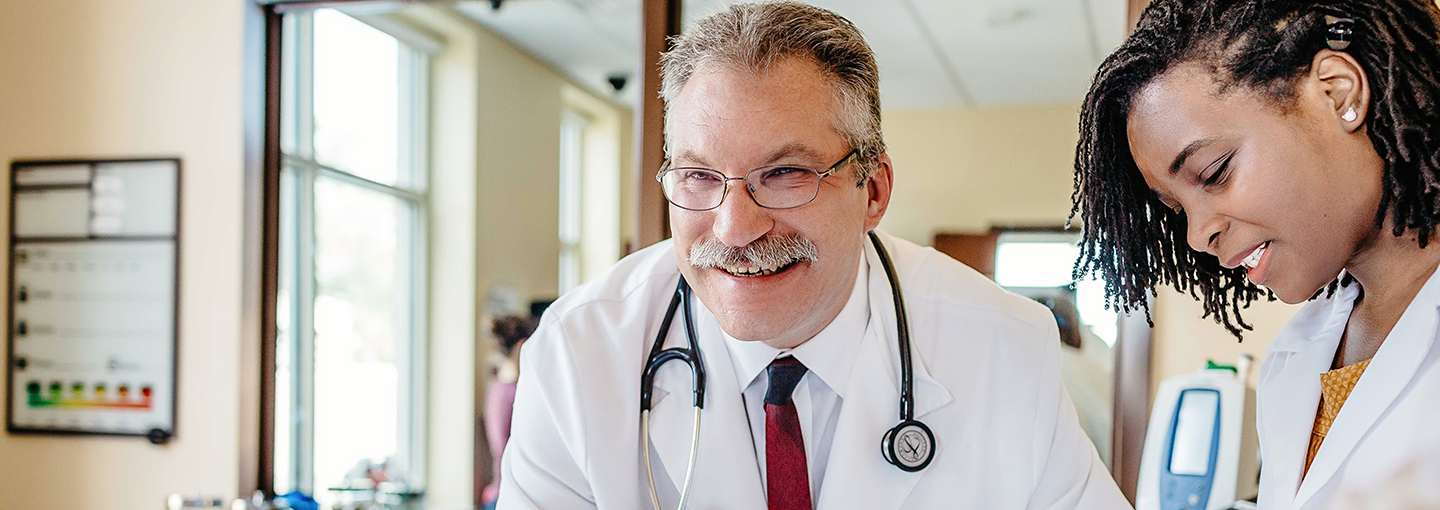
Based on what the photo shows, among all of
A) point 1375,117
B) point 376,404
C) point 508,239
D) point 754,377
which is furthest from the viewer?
point 508,239

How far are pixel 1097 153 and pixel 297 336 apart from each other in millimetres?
2705

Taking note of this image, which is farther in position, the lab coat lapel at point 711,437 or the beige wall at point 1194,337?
the beige wall at point 1194,337

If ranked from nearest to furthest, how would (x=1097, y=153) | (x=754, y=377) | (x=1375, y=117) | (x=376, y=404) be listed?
(x=1375, y=117)
(x=1097, y=153)
(x=754, y=377)
(x=376, y=404)

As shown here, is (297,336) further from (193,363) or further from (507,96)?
(507,96)

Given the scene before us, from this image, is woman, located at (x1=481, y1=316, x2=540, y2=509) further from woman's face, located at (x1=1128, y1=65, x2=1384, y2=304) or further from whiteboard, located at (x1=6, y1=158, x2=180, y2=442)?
woman's face, located at (x1=1128, y1=65, x2=1384, y2=304)

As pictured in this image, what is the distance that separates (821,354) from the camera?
52.5 inches

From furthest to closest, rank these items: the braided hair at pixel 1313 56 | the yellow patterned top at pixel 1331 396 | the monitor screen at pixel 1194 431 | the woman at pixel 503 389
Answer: the woman at pixel 503 389, the monitor screen at pixel 1194 431, the yellow patterned top at pixel 1331 396, the braided hair at pixel 1313 56

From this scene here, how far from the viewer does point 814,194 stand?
1189mm

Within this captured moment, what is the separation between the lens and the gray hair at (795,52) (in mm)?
1185

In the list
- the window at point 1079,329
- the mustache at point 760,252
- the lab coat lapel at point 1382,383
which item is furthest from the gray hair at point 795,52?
the window at point 1079,329

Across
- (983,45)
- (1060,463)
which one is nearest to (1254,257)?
(1060,463)

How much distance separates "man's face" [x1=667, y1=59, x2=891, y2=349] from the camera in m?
1.15

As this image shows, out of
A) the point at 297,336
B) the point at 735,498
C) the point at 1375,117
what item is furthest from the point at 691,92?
the point at 297,336

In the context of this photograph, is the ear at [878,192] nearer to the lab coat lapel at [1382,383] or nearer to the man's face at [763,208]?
the man's face at [763,208]
